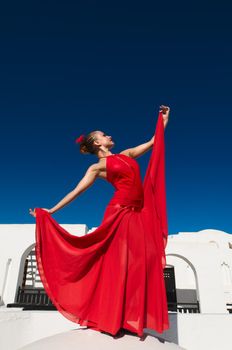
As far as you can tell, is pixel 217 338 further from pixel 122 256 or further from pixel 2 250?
pixel 2 250

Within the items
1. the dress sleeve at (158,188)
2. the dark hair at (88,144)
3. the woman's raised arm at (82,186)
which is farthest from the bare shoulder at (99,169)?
the dress sleeve at (158,188)

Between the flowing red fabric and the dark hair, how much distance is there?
35 cm

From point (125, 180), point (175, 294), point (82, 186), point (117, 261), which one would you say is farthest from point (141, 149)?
point (175, 294)

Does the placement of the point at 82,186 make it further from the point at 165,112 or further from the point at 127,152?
the point at 165,112

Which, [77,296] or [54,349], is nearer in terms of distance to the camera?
[54,349]

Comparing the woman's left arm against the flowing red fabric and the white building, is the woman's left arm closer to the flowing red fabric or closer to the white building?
the flowing red fabric

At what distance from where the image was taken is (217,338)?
2.98 m

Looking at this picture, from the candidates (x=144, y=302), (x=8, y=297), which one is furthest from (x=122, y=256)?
(x=8, y=297)

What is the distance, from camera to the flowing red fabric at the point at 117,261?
1.86 metres

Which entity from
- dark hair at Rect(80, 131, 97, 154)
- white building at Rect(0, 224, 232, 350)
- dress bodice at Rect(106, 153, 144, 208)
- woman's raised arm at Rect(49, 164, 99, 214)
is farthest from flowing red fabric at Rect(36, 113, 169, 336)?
white building at Rect(0, 224, 232, 350)

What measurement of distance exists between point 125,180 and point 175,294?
11.9m

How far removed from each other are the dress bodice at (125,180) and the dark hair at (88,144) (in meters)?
0.28

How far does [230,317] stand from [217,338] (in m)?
0.28

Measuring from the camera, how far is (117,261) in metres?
1.97
